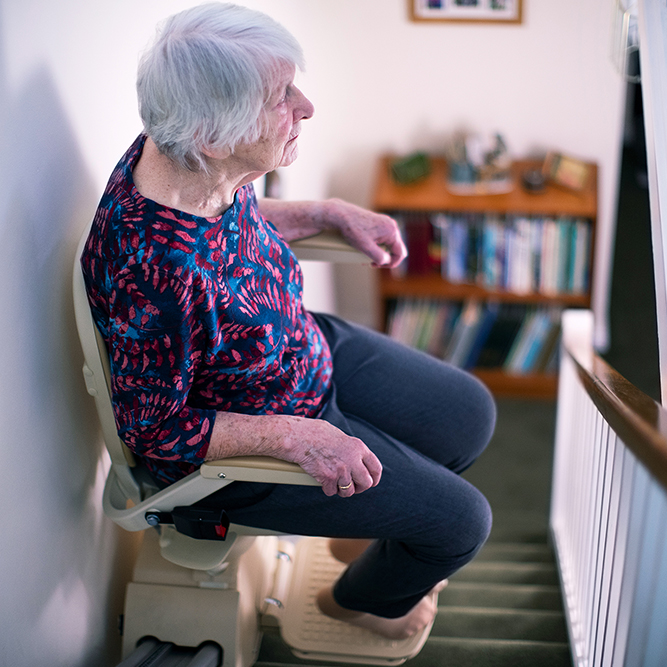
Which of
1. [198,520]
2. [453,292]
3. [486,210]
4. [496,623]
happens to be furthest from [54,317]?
[453,292]

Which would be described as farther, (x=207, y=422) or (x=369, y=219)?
(x=369, y=219)

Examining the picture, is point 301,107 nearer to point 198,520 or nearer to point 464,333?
point 198,520

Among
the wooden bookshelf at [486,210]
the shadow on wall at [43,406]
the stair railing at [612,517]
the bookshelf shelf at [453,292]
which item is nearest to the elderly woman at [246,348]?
the shadow on wall at [43,406]

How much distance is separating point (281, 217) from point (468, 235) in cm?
147

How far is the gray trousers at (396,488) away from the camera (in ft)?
4.27

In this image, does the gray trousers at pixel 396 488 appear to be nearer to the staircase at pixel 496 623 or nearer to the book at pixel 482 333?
the staircase at pixel 496 623

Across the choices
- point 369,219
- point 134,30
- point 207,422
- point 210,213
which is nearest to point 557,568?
point 369,219

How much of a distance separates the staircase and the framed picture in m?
1.94

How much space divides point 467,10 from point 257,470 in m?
2.20

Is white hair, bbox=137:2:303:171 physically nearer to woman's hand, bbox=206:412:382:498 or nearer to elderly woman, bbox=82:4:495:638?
elderly woman, bbox=82:4:495:638

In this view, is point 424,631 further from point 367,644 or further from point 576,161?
point 576,161

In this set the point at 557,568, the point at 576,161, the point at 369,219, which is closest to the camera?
the point at 369,219

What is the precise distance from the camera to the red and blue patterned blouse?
3.53ft

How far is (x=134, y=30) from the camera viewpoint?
138 cm
